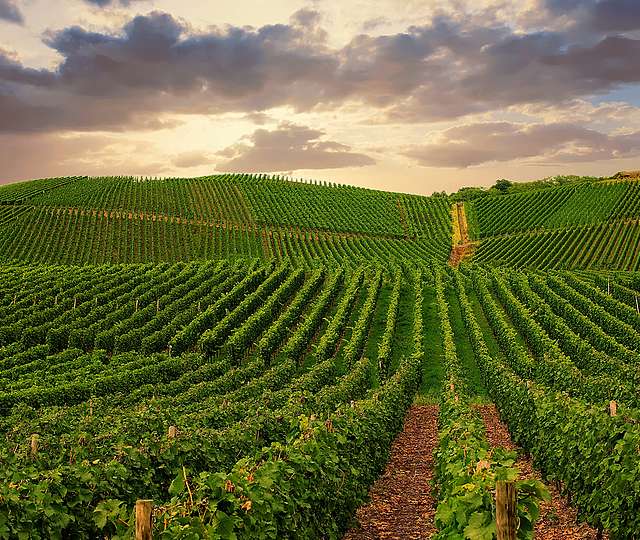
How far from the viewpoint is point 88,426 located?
16719mm

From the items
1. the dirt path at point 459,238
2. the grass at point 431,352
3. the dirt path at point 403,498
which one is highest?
the dirt path at point 459,238

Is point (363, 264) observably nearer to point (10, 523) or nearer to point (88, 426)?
point (88, 426)

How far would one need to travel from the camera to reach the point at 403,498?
48.2 ft

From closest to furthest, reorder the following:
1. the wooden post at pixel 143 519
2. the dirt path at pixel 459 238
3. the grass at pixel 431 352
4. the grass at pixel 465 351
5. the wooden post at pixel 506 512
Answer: the wooden post at pixel 143 519 < the wooden post at pixel 506 512 < the grass at pixel 465 351 < the grass at pixel 431 352 < the dirt path at pixel 459 238

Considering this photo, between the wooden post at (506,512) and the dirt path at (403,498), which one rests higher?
the wooden post at (506,512)

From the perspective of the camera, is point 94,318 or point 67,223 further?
Result: point 67,223

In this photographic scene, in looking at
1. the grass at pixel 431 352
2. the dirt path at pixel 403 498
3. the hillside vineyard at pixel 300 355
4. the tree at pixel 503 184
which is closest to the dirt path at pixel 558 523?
the hillside vineyard at pixel 300 355

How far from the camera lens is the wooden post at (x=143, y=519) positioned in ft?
18.6

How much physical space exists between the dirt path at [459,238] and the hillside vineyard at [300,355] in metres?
0.51

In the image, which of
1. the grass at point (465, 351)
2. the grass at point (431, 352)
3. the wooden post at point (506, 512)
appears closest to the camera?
the wooden post at point (506, 512)

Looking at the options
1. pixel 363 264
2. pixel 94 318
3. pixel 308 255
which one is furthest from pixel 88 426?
pixel 308 255

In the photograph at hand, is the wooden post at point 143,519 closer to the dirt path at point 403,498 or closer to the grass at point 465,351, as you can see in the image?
the dirt path at point 403,498

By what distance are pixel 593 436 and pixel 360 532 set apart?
4.43 metres

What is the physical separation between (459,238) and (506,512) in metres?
87.8
